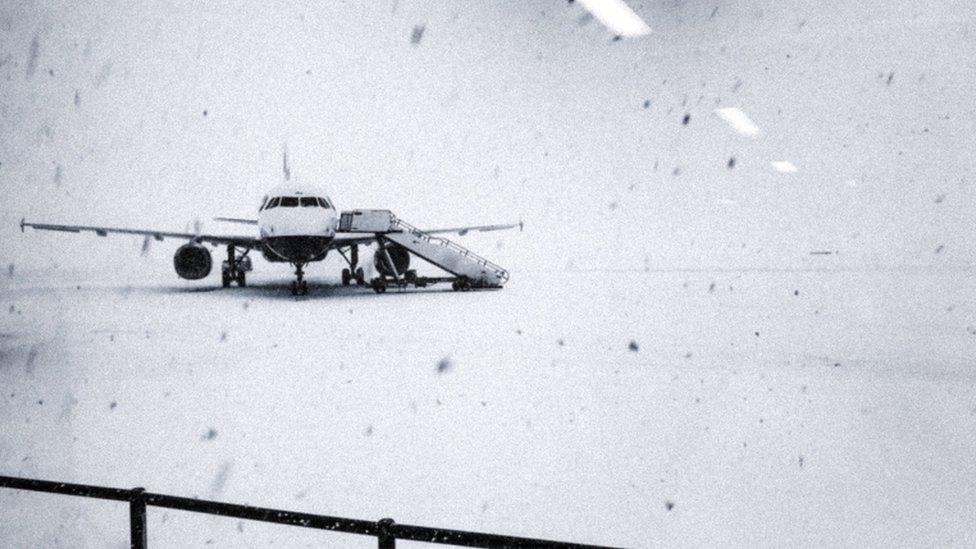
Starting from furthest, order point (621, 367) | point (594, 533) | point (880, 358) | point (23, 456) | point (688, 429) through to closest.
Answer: point (880, 358) → point (621, 367) → point (688, 429) → point (23, 456) → point (594, 533)

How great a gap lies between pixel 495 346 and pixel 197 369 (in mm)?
4124

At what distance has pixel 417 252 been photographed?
1884 cm

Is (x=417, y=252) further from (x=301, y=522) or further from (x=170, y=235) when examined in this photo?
(x=301, y=522)

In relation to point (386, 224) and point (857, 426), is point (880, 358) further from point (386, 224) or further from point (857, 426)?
point (386, 224)

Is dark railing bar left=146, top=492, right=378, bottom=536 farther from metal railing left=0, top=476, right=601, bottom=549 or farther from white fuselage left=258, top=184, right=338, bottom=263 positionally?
white fuselage left=258, top=184, right=338, bottom=263

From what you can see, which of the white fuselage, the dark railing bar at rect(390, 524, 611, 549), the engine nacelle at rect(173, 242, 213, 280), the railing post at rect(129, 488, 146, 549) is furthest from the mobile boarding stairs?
the dark railing bar at rect(390, 524, 611, 549)

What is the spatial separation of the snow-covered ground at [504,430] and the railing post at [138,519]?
1841mm

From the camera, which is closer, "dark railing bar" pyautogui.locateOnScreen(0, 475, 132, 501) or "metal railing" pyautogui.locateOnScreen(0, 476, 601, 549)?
"metal railing" pyautogui.locateOnScreen(0, 476, 601, 549)

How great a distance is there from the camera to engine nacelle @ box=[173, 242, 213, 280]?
17.3 metres

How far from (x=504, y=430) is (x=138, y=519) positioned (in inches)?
150

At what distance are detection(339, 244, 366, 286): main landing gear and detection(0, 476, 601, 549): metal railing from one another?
57.9 ft

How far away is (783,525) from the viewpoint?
3.96 metres

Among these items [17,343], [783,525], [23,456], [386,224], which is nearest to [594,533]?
[783,525]

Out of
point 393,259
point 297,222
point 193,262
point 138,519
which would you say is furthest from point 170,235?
point 138,519
